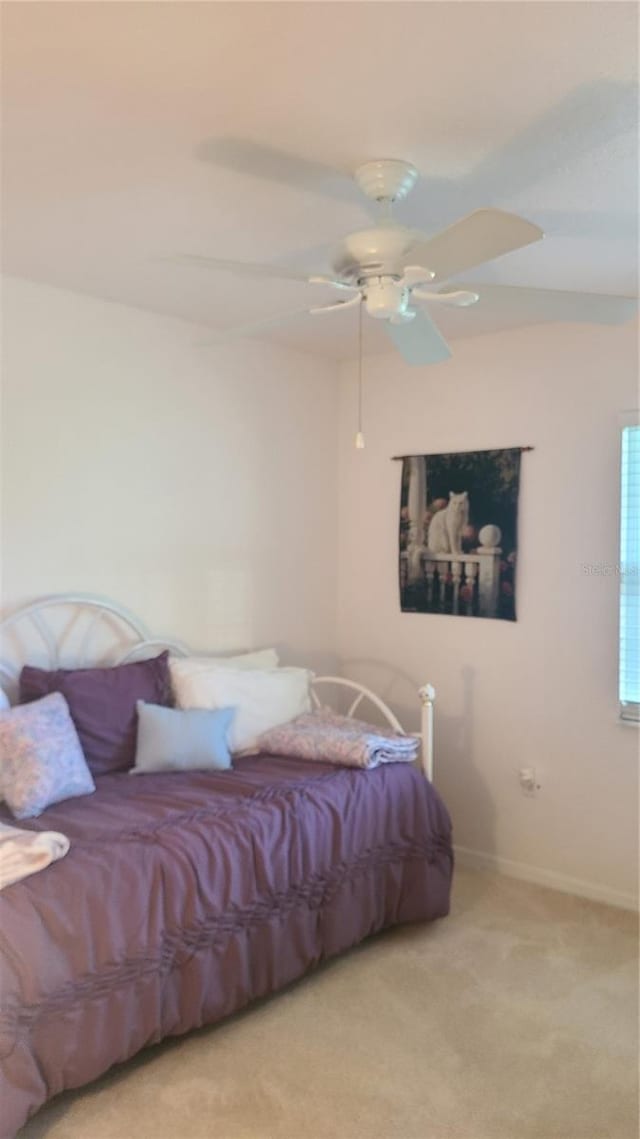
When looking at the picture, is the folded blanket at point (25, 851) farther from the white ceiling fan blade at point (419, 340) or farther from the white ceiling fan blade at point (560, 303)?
the white ceiling fan blade at point (560, 303)

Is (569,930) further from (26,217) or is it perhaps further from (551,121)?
(26,217)

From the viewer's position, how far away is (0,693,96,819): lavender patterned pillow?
259cm

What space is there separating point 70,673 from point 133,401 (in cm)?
110

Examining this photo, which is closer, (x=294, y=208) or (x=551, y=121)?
(x=551, y=121)

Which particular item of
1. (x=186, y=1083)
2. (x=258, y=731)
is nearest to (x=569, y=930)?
(x=258, y=731)

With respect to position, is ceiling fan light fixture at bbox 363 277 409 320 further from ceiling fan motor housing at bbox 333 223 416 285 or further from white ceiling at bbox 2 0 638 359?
white ceiling at bbox 2 0 638 359

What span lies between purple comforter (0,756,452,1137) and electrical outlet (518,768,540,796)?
615mm

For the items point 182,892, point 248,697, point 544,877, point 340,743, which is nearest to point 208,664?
point 248,697

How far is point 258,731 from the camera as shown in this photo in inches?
134

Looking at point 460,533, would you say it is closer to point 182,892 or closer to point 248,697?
point 248,697

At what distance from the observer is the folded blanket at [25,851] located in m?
2.13

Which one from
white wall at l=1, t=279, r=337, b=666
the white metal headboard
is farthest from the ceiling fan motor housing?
the white metal headboard

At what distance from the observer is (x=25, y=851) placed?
85.4 inches

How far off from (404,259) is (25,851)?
5.54 feet
